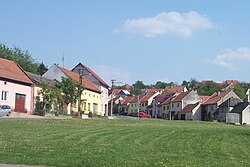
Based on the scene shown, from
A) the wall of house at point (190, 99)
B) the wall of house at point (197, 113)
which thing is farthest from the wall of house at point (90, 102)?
the wall of house at point (190, 99)

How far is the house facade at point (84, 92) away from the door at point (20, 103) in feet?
41.9

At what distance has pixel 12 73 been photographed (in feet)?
218

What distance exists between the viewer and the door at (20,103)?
6538 cm

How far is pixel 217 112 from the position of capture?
108 m

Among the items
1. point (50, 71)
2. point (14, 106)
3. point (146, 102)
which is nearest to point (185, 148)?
point (14, 106)

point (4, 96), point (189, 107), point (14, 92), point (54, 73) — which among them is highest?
point (54, 73)

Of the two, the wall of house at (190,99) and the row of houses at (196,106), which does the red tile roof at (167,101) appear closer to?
the row of houses at (196,106)

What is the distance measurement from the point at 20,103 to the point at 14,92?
2.32 metres

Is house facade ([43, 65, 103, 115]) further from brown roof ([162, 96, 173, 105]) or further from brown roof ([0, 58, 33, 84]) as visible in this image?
brown roof ([162, 96, 173, 105])

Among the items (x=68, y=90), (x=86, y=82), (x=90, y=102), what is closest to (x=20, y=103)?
(x=68, y=90)

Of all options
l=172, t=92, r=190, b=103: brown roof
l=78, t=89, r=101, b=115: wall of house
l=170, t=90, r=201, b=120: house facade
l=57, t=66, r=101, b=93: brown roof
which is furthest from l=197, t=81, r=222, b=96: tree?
l=57, t=66, r=101, b=93: brown roof

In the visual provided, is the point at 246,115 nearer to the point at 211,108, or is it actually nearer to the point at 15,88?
the point at 211,108

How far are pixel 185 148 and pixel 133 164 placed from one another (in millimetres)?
7008

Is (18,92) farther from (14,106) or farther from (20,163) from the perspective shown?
(20,163)
